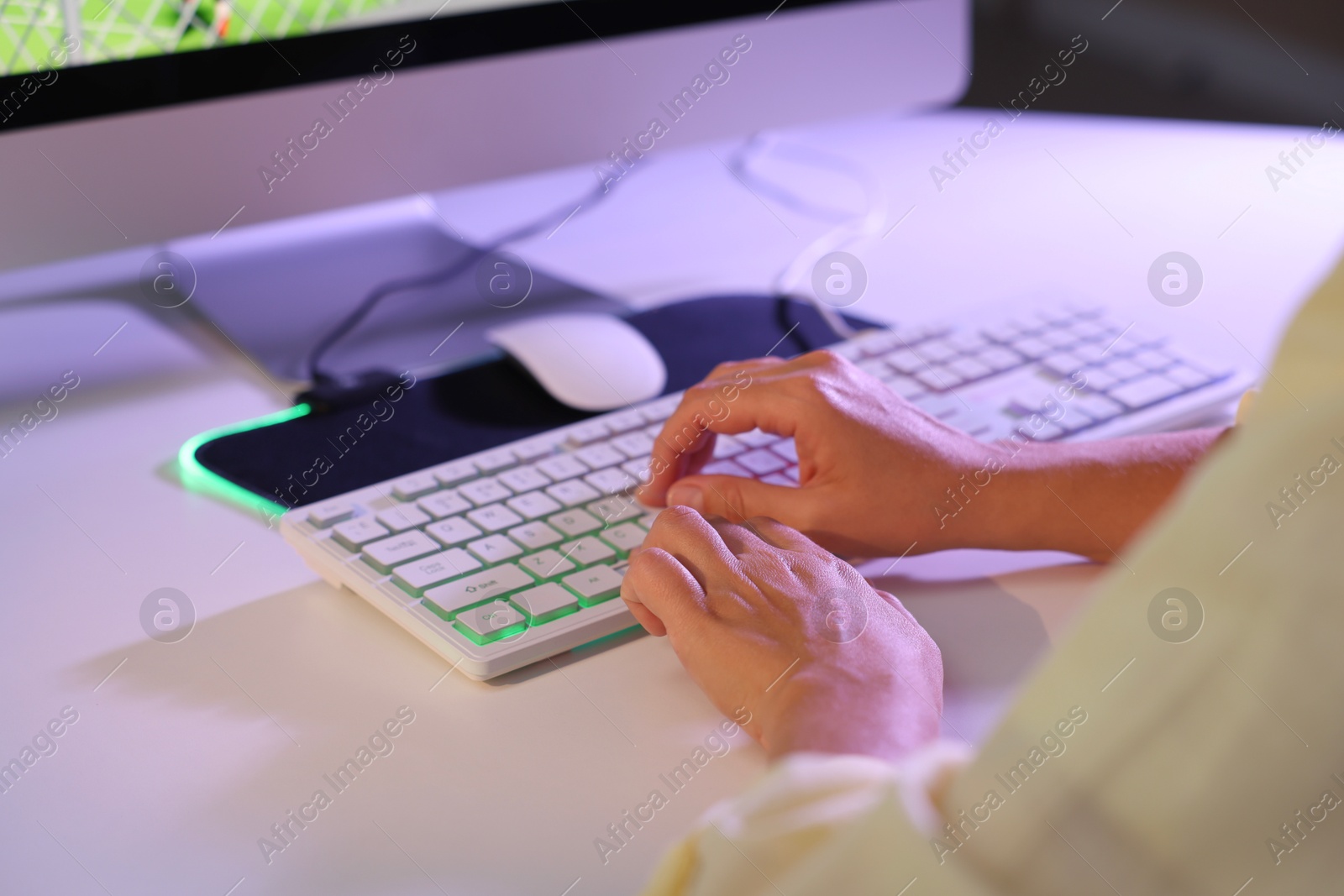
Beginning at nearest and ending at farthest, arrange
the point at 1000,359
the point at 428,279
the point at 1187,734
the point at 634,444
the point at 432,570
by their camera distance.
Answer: the point at 1187,734 < the point at 432,570 < the point at 634,444 < the point at 1000,359 < the point at 428,279

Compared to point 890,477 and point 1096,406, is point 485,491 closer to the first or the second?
point 890,477

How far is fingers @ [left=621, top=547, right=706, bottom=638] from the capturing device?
1.64ft

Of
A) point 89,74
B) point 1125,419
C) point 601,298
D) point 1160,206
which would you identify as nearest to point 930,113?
point 1160,206

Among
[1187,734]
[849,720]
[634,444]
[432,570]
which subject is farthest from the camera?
[634,444]

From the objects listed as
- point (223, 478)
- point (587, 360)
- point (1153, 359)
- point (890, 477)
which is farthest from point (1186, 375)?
point (223, 478)

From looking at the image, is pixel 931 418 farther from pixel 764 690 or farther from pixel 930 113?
pixel 930 113

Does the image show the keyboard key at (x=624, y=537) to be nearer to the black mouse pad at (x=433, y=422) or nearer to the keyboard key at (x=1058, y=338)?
the black mouse pad at (x=433, y=422)

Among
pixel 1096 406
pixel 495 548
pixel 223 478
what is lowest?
pixel 223 478

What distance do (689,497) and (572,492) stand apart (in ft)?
0.20

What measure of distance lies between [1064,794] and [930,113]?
1.24 meters

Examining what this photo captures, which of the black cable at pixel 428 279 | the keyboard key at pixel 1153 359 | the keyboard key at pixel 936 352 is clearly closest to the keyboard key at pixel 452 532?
the black cable at pixel 428 279

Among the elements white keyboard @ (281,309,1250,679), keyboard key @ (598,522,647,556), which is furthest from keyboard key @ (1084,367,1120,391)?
keyboard key @ (598,522,647,556)

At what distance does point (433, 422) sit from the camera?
27.7 inches

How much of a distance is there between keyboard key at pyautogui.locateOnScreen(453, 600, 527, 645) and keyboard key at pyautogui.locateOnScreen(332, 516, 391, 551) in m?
0.08
